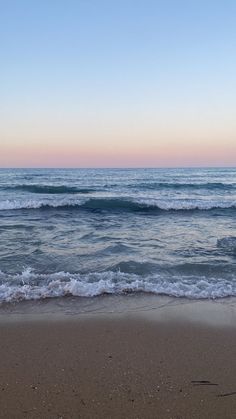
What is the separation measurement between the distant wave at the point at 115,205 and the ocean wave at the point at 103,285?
1100 centimetres

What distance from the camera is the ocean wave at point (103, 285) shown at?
16.2ft

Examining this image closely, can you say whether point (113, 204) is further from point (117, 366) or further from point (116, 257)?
point (117, 366)

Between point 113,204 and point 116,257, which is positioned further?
point 113,204

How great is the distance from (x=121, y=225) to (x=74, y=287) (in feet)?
22.4

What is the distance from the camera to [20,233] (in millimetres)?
9805

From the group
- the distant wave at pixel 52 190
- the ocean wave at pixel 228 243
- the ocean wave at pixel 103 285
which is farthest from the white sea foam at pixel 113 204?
the ocean wave at pixel 103 285

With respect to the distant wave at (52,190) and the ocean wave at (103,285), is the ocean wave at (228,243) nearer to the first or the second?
the ocean wave at (103,285)

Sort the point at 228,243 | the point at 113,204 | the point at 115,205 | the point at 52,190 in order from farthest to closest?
1. the point at 52,190
2. the point at 113,204
3. the point at 115,205
4. the point at 228,243

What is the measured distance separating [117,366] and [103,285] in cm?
204

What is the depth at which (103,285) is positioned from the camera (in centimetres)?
517

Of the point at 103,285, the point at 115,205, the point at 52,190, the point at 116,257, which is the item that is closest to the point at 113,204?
the point at 115,205

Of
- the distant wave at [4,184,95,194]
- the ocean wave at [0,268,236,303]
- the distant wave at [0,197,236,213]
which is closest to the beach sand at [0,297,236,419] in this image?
the ocean wave at [0,268,236,303]

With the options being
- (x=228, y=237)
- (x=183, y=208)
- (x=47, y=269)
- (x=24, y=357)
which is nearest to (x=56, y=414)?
(x=24, y=357)

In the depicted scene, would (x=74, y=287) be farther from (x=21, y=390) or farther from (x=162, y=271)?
(x=21, y=390)
